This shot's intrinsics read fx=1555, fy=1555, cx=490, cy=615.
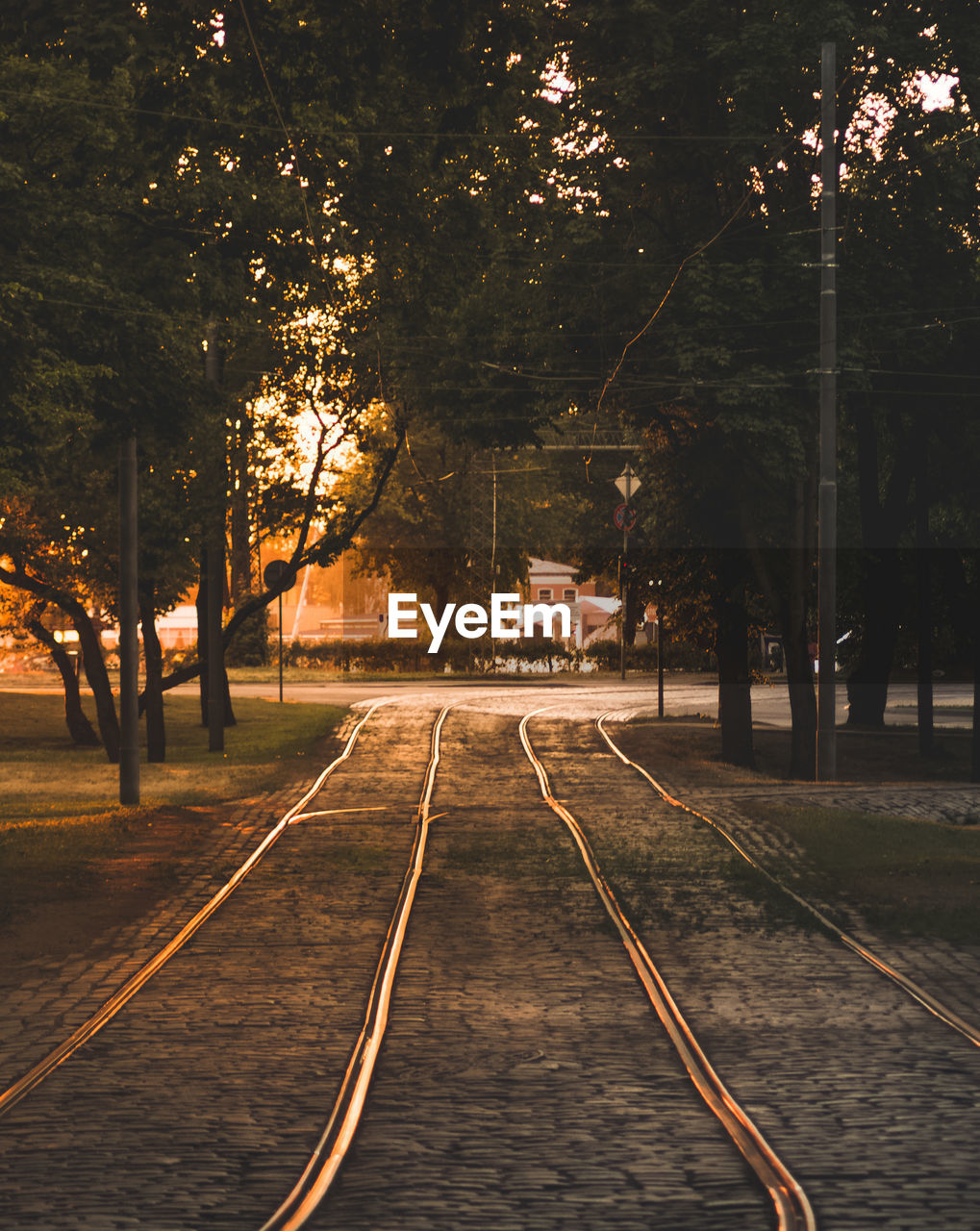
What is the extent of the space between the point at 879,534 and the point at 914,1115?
27.3 meters

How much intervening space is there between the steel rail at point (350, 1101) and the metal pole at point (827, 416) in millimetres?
11405

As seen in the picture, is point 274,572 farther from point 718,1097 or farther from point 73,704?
point 718,1097

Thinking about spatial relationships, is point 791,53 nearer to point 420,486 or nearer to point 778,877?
point 778,877

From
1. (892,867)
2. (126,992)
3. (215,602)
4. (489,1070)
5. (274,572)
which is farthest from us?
(274,572)

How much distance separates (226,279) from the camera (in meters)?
16.6

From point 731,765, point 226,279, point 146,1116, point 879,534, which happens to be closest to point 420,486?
point 879,534

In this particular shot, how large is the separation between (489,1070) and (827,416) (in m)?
16.8

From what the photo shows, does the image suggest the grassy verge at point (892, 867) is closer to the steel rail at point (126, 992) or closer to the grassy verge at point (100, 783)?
the steel rail at point (126, 992)

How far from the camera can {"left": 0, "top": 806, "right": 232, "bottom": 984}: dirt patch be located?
10.7 metres

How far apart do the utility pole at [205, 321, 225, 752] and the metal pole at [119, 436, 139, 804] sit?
840 cm

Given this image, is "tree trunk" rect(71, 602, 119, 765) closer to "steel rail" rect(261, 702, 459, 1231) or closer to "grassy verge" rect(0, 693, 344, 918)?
"grassy verge" rect(0, 693, 344, 918)

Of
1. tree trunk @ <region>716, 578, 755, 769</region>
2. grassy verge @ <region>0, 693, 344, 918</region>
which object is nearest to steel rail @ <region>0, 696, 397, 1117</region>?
grassy verge @ <region>0, 693, 344, 918</region>

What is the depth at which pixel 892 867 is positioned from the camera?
14.2m

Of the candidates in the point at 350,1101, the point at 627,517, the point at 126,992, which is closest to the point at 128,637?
the point at 126,992
